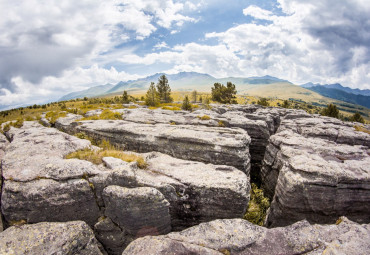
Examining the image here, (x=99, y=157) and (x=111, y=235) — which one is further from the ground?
(x=99, y=157)

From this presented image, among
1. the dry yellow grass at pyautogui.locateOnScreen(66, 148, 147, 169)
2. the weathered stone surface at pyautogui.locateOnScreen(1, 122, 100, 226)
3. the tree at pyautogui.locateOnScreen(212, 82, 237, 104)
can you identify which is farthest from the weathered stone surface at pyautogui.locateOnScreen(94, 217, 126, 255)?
the tree at pyautogui.locateOnScreen(212, 82, 237, 104)

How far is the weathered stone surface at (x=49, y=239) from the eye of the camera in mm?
7361

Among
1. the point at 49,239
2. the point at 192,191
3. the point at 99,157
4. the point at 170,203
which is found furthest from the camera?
the point at 99,157

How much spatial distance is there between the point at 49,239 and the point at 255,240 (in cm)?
976

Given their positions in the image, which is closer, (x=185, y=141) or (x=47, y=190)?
(x=47, y=190)

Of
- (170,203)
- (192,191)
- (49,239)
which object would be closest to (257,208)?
(192,191)

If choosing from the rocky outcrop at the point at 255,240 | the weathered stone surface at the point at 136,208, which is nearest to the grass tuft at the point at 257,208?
the rocky outcrop at the point at 255,240

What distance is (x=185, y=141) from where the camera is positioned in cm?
1636

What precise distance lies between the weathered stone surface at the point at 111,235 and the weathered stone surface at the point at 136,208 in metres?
0.30

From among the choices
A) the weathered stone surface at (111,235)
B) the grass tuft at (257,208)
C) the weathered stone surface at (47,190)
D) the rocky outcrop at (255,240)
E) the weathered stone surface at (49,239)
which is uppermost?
the weathered stone surface at (47,190)

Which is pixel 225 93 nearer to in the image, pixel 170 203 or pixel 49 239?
pixel 170 203

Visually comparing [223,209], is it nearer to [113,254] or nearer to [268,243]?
[268,243]

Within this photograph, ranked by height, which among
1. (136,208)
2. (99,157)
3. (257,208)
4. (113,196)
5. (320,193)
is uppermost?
(99,157)

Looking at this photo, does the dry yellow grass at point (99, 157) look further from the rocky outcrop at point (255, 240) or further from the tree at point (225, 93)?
the tree at point (225, 93)
